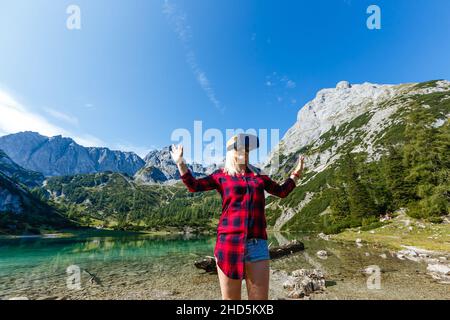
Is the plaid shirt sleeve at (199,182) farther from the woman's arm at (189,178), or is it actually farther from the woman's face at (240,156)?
the woman's face at (240,156)

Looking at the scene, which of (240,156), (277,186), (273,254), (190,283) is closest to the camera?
(240,156)

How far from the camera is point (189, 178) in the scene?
4.43m

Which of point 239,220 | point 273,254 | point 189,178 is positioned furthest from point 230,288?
point 273,254

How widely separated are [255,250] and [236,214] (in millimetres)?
615

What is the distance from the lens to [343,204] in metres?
71.6

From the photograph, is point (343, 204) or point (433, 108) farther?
point (433, 108)

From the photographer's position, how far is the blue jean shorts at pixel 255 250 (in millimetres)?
3930

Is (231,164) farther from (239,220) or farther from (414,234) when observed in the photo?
(414,234)

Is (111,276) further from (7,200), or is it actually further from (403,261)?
(7,200)

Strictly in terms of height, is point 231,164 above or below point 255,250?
above

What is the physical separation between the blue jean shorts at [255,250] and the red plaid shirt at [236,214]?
0.25 feet

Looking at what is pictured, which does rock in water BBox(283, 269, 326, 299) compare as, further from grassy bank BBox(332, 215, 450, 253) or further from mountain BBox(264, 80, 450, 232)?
mountain BBox(264, 80, 450, 232)

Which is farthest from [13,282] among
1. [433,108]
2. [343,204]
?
[433,108]
